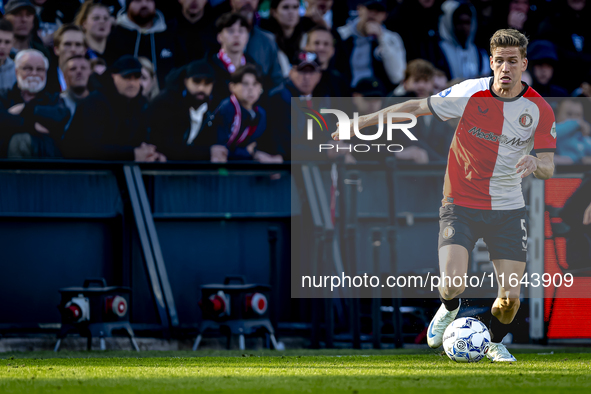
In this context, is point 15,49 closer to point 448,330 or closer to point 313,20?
point 313,20

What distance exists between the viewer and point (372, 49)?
9.88 meters

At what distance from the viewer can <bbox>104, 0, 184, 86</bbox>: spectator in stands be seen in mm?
9297

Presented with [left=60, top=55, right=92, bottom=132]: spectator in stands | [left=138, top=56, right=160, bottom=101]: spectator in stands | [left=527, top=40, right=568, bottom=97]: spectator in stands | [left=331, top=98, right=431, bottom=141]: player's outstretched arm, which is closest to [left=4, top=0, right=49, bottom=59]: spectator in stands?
[left=60, top=55, right=92, bottom=132]: spectator in stands

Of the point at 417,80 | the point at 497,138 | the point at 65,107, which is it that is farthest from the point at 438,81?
the point at 65,107

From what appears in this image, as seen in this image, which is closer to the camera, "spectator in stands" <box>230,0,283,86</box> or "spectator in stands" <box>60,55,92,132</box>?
"spectator in stands" <box>60,55,92,132</box>

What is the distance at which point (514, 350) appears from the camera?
8.01 metres

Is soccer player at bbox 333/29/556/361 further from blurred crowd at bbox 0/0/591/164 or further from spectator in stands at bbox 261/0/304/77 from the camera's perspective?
spectator in stands at bbox 261/0/304/77

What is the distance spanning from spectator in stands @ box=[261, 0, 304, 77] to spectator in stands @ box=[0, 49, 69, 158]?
105 inches

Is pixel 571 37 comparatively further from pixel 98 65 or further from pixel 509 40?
pixel 98 65

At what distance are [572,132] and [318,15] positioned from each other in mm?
3406

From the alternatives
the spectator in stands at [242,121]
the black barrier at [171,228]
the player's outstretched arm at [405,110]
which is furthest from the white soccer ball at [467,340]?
the spectator in stands at [242,121]

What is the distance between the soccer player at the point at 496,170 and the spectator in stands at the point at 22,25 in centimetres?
496

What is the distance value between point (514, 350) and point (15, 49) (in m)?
6.32

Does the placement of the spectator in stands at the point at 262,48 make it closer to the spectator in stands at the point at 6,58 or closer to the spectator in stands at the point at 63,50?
the spectator in stands at the point at 63,50
